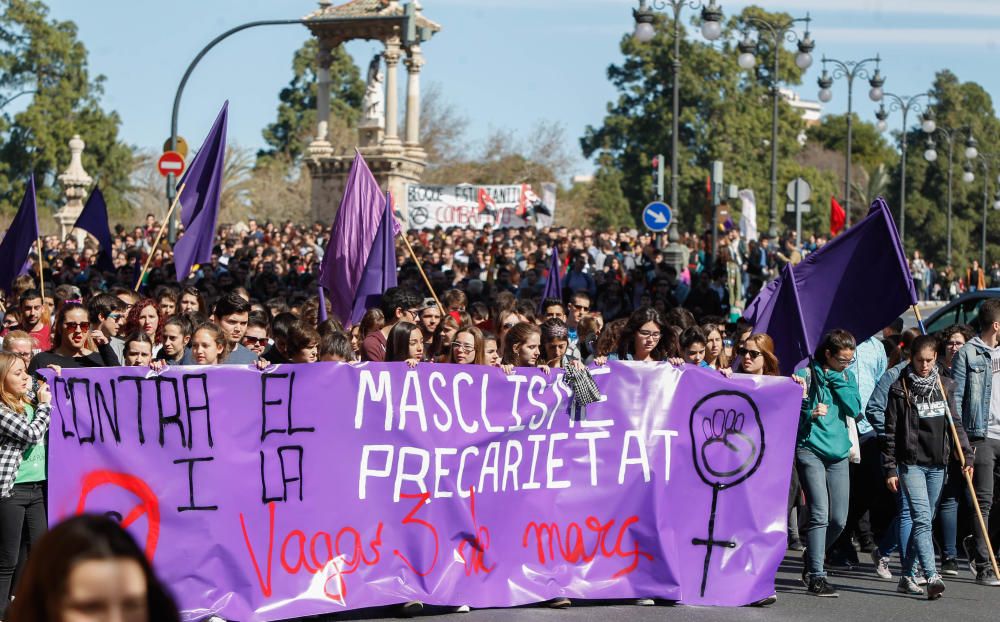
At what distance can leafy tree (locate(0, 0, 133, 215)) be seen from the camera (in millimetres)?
61844

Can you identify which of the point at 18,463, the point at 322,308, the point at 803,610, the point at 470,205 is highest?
the point at 470,205

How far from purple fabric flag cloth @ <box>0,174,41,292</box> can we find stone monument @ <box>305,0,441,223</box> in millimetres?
31019

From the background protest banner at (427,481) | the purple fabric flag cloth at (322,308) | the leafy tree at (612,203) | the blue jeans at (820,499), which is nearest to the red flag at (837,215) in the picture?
the purple fabric flag cloth at (322,308)

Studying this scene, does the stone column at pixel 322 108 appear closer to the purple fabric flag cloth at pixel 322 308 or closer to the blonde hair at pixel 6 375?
the purple fabric flag cloth at pixel 322 308

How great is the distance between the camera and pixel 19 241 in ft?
46.2

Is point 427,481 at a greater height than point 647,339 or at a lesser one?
lesser

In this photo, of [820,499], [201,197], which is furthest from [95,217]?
[820,499]

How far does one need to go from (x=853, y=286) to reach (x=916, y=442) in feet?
3.71

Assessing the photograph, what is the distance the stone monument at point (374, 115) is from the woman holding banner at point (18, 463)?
38.1m

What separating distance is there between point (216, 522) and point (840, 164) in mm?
96128

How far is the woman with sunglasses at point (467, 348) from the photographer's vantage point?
853 centimetres

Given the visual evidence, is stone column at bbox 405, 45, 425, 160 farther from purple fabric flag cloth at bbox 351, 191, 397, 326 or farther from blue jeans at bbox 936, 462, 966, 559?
blue jeans at bbox 936, 462, 966, 559

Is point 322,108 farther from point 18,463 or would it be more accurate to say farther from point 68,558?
point 68,558

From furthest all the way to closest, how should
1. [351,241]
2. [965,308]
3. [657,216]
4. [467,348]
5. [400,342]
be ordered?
[657,216]
[965,308]
[351,241]
[400,342]
[467,348]
